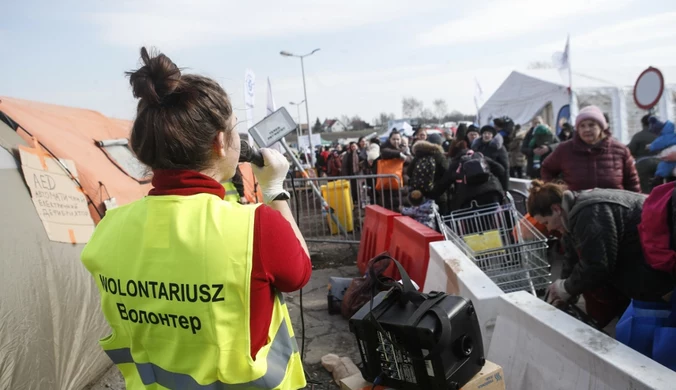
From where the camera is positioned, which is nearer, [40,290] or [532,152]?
[40,290]

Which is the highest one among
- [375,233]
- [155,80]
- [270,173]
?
[155,80]

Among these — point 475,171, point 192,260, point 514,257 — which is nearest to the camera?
point 192,260

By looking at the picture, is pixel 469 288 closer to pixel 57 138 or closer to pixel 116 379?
pixel 116 379

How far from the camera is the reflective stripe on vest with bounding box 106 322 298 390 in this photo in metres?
1.48

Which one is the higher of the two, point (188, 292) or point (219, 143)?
point (219, 143)

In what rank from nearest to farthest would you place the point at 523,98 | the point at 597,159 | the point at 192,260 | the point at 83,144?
the point at 192,260
the point at 83,144
the point at 597,159
the point at 523,98

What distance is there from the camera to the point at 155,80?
1.46 meters

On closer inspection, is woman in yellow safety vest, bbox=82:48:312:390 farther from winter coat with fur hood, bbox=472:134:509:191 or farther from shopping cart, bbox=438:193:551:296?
winter coat with fur hood, bbox=472:134:509:191

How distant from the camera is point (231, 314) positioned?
1.41 meters

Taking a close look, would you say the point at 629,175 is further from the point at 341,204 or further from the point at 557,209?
the point at 341,204

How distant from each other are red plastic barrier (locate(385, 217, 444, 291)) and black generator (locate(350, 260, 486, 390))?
236 centimetres

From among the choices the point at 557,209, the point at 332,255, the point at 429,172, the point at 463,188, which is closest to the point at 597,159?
the point at 463,188

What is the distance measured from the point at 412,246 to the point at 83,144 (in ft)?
10.8

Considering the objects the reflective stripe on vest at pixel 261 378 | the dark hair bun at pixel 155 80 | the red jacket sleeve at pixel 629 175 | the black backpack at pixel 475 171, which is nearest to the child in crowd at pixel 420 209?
the black backpack at pixel 475 171
